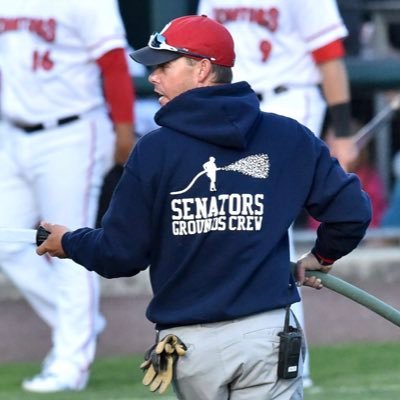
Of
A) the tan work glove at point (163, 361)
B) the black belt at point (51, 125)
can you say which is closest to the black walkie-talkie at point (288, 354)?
the tan work glove at point (163, 361)

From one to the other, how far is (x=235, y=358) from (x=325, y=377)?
2830 mm

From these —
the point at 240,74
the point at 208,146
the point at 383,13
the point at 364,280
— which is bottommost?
the point at 364,280

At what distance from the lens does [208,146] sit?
3869 millimetres

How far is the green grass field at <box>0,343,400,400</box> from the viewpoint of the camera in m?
6.14

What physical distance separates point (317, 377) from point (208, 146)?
296 cm

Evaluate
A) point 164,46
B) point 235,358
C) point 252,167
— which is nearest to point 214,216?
point 252,167

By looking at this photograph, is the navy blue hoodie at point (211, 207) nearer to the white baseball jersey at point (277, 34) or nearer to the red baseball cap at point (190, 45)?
the red baseball cap at point (190, 45)

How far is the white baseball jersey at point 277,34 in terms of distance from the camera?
6195 mm

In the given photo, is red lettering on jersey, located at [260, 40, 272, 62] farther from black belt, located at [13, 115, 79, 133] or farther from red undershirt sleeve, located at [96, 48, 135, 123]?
black belt, located at [13, 115, 79, 133]

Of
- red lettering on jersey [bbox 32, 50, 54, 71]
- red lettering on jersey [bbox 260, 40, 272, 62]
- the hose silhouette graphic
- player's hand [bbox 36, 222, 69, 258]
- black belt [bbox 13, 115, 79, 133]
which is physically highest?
the hose silhouette graphic

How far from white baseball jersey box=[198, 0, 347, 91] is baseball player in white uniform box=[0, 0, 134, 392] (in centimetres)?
52

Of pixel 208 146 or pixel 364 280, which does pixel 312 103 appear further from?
pixel 208 146

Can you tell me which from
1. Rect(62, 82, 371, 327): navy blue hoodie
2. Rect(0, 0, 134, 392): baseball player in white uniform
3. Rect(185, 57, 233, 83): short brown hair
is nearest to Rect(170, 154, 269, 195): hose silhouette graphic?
Rect(62, 82, 371, 327): navy blue hoodie

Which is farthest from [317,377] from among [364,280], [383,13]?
[383,13]
